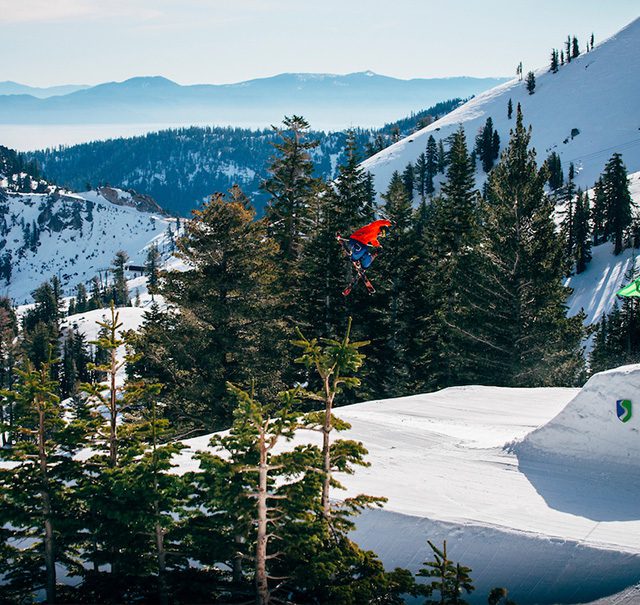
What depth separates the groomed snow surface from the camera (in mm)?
9828

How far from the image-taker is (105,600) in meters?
9.88

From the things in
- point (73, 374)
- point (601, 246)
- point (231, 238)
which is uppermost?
point (231, 238)

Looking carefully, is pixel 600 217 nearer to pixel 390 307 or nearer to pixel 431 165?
pixel 390 307

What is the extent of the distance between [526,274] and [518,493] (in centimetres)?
1500

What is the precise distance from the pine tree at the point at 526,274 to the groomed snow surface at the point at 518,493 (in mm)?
9707

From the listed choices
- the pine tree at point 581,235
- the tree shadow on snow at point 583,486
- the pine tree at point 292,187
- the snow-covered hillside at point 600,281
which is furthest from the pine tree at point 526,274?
the pine tree at point 581,235

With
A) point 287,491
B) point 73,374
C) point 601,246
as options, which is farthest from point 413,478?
point 601,246

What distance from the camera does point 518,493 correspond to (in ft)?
38.5

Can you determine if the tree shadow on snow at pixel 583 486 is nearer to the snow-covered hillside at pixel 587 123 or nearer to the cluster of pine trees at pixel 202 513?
the cluster of pine trees at pixel 202 513

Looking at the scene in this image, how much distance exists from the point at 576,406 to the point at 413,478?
3.78 metres

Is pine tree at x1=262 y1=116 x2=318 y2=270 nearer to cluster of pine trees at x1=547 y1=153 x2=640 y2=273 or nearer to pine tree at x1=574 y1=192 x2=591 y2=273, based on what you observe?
cluster of pine trees at x1=547 y1=153 x2=640 y2=273

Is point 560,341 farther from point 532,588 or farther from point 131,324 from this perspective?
point 131,324

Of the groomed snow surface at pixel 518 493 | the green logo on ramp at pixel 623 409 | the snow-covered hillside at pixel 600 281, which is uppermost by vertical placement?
the green logo on ramp at pixel 623 409

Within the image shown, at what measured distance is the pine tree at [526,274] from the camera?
24875mm
